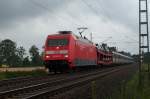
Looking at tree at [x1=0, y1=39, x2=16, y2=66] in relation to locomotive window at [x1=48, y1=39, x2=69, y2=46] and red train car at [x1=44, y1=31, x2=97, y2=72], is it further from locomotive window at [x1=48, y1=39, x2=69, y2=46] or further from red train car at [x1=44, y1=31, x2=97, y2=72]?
locomotive window at [x1=48, y1=39, x2=69, y2=46]

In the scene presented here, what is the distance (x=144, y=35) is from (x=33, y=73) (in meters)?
10.1

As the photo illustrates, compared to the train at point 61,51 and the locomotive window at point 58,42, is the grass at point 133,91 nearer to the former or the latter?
the train at point 61,51

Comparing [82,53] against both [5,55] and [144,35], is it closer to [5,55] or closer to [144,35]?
A: [144,35]

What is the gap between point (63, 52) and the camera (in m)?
A: 34.8

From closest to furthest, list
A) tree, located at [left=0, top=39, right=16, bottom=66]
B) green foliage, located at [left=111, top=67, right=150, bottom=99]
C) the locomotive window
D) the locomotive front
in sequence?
green foliage, located at [left=111, top=67, right=150, bottom=99] < the locomotive front < the locomotive window < tree, located at [left=0, top=39, right=16, bottom=66]

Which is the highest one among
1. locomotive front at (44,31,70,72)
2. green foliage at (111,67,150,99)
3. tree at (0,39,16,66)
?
tree at (0,39,16,66)

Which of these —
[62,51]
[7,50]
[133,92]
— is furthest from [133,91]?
[7,50]

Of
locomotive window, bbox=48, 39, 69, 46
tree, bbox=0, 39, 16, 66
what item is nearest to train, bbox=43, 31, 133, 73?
locomotive window, bbox=48, 39, 69, 46

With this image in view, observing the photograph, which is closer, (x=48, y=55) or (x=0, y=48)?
(x=48, y=55)

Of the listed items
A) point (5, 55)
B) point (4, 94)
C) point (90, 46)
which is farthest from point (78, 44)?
point (5, 55)

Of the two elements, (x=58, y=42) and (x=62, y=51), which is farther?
(x=58, y=42)

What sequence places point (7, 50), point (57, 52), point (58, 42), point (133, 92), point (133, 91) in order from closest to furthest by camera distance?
point (133, 92) → point (133, 91) → point (57, 52) → point (58, 42) → point (7, 50)

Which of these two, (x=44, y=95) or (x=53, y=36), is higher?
(x=53, y=36)

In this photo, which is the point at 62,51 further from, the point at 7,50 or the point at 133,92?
the point at 7,50
